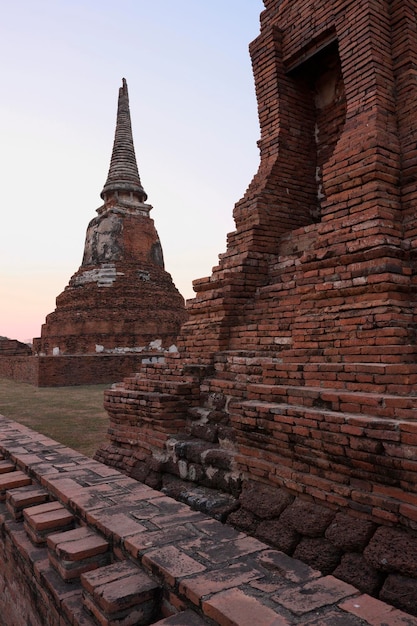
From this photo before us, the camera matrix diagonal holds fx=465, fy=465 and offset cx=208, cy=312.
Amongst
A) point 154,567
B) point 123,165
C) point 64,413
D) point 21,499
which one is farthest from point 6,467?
point 123,165

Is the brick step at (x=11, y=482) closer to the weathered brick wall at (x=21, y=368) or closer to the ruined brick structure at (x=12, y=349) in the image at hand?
the weathered brick wall at (x=21, y=368)

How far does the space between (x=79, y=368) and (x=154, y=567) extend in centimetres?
1362

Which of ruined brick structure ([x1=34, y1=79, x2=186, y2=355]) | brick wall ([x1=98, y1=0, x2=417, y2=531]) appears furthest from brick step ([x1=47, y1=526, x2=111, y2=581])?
ruined brick structure ([x1=34, y1=79, x2=186, y2=355])

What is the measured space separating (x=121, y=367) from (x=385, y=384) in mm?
13669

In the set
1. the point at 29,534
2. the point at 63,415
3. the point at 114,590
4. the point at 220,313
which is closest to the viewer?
the point at 114,590

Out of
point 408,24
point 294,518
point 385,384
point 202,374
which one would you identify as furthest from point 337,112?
point 294,518

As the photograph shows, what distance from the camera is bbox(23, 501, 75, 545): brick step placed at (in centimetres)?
285

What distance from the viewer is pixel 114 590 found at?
80.2 inches

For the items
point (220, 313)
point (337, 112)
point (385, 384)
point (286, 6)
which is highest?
point (286, 6)

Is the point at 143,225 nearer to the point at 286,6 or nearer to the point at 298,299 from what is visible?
the point at 286,6

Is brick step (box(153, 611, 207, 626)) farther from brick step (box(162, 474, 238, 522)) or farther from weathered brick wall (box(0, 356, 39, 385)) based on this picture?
weathered brick wall (box(0, 356, 39, 385))

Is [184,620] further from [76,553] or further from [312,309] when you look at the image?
[312,309]

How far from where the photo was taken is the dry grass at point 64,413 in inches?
255

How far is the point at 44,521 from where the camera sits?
9.37ft
